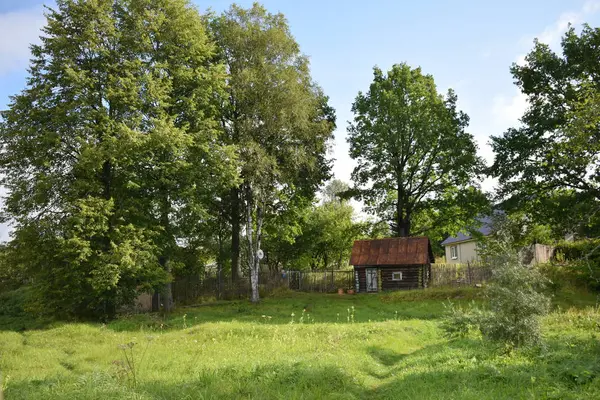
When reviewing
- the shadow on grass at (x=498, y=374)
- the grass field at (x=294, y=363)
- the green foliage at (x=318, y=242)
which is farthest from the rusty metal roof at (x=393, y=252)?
the shadow on grass at (x=498, y=374)

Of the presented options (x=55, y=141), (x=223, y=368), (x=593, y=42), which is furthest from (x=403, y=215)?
(x=223, y=368)

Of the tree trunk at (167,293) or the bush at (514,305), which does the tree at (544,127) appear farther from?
the tree trunk at (167,293)

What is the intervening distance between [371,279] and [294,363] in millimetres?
25649

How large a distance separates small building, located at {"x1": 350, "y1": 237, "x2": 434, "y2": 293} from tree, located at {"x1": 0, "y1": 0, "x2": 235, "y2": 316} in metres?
14.8

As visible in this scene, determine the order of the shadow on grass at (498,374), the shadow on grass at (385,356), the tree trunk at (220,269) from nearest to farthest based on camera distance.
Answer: the shadow on grass at (498,374), the shadow on grass at (385,356), the tree trunk at (220,269)

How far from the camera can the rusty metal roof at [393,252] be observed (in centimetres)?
3428

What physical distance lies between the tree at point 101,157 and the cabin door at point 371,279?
15.3 metres

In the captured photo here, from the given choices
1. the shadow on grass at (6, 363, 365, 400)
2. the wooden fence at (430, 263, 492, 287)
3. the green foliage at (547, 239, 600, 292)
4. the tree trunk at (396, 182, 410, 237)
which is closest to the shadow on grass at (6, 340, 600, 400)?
the shadow on grass at (6, 363, 365, 400)

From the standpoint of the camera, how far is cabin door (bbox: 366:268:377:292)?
1399 inches

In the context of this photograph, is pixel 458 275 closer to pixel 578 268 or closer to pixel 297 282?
pixel 578 268

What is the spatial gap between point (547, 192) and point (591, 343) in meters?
19.7

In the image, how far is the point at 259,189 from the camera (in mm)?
30656

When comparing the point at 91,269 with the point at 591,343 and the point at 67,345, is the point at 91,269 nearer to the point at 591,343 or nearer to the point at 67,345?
the point at 67,345

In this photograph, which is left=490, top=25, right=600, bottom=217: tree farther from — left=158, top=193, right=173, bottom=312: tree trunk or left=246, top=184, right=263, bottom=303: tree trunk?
left=158, top=193, right=173, bottom=312: tree trunk
